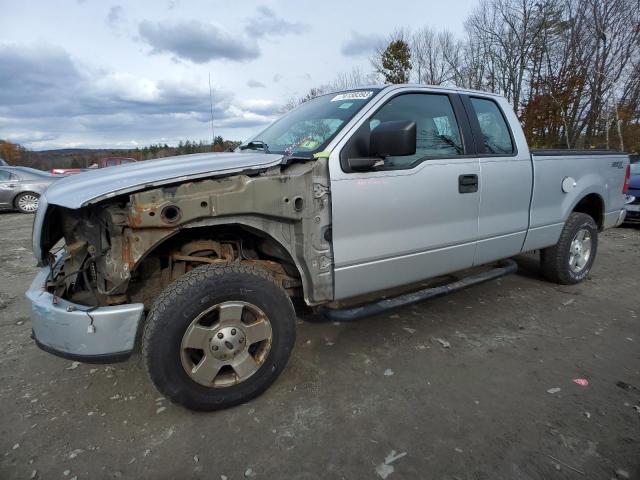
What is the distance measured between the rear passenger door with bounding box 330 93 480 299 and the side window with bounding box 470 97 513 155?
0.26 m

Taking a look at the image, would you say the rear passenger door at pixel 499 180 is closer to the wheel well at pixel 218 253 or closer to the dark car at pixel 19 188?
the wheel well at pixel 218 253

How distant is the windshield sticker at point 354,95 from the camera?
2891mm

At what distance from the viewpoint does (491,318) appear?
12.0 ft

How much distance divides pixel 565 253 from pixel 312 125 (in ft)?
10.4

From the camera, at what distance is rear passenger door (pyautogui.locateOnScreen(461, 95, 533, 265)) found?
3.30 meters

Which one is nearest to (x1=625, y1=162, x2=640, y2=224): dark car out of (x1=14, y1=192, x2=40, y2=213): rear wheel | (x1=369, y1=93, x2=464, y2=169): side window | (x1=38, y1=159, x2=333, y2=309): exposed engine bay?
(x1=369, y1=93, x2=464, y2=169): side window

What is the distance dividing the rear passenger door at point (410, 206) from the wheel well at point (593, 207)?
2171 millimetres

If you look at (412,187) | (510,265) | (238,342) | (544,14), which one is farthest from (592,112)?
(238,342)

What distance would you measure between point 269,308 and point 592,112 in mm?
23855

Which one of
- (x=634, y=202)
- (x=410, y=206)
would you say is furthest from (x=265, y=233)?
(x=634, y=202)

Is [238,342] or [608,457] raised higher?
[238,342]

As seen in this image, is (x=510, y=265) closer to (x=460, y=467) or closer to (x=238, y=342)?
(x=460, y=467)

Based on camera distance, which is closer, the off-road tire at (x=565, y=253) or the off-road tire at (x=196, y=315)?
the off-road tire at (x=196, y=315)

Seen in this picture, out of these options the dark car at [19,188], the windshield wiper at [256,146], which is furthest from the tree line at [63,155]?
the windshield wiper at [256,146]
